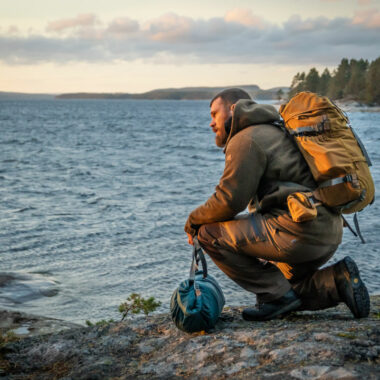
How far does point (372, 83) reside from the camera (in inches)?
3996

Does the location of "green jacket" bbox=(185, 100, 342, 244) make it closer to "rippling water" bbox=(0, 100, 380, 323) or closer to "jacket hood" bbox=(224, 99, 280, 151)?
"jacket hood" bbox=(224, 99, 280, 151)

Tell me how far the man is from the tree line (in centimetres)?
9663

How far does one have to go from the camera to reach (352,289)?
413 centimetres

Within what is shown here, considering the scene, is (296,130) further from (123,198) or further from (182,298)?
(123,198)

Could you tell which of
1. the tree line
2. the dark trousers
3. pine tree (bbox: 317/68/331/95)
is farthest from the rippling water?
pine tree (bbox: 317/68/331/95)

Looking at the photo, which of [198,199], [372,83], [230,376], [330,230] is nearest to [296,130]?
[330,230]

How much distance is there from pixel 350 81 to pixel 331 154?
381 ft

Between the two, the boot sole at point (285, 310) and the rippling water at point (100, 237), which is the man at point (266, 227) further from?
the rippling water at point (100, 237)

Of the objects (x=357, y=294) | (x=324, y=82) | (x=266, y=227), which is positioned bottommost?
(x=357, y=294)

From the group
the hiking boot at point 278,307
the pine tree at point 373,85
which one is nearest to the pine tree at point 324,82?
the pine tree at point 373,85

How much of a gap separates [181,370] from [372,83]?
10769 centimetres

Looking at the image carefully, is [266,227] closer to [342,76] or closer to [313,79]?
[342,76]

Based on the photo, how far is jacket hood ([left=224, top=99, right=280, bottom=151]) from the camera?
397cm

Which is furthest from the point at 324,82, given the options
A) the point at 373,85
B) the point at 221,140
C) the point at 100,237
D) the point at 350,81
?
the point at 221,140
